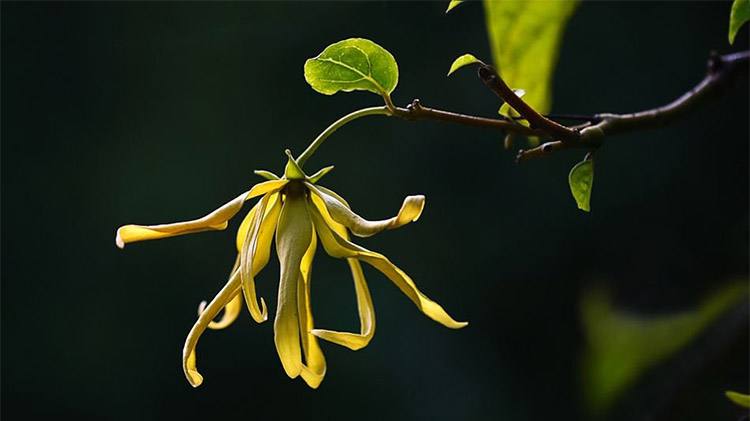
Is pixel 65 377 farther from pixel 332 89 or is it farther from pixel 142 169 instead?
pixel 332 89

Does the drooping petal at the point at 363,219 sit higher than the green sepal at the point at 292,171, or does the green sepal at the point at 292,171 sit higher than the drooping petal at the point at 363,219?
the green sepal at the point at 292,171

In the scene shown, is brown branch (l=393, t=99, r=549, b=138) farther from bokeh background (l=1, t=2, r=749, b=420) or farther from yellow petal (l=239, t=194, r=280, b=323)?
bokeh background (l=1, t=2, r=749, b=420)

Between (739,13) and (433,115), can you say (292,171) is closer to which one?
(433,115)

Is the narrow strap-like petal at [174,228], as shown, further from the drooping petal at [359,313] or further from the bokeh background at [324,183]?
the bokeh background at [324,183]

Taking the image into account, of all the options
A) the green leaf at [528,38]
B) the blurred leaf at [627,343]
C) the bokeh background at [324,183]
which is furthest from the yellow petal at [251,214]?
the bokeh background at [324,183]

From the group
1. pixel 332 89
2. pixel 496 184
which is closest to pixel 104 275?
pixel 496 184

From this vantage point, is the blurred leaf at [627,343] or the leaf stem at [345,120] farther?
the blurred leaf at [627,343]

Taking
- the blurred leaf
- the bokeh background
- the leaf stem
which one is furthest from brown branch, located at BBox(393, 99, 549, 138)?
the bokeh background
